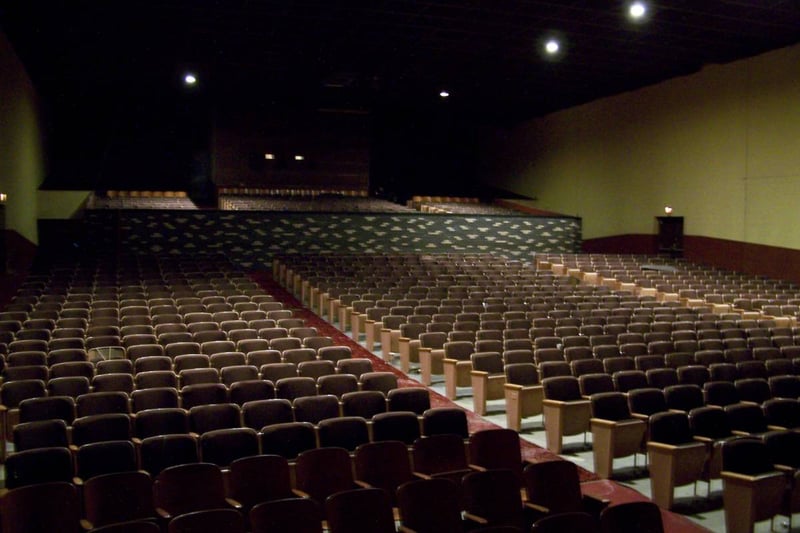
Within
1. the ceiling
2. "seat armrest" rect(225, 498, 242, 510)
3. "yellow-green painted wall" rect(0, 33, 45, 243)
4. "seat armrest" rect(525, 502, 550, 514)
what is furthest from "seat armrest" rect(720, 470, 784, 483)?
"yellow-green painted wall" rect(0, 33, 45, 243)

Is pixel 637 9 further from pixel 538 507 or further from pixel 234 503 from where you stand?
pixel 234 503

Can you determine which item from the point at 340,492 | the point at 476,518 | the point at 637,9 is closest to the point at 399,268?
the point at 637,9

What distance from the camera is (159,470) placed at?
3992mm

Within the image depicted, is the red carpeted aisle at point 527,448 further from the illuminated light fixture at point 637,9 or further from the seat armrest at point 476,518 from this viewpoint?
the illuminated light fixture at point 637,9

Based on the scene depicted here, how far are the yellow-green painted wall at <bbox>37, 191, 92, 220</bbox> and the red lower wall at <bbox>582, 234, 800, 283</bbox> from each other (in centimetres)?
1237

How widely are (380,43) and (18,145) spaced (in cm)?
659

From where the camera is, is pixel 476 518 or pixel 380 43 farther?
pixel 380 43

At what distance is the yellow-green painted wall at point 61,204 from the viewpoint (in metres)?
14.7

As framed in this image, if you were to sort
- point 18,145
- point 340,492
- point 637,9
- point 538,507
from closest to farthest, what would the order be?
point 340,492, point 538,507, point 637,9, point 18,145

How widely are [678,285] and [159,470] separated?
9.96 meters

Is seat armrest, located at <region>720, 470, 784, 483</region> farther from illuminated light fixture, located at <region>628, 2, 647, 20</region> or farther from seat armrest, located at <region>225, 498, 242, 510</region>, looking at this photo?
illuminated light fixture, located at <region>628, 2, 647, 20</region>

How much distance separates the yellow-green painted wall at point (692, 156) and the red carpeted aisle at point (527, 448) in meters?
9.01

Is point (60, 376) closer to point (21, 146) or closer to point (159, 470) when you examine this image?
point (159, 470)

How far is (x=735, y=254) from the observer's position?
14281 millimetres
